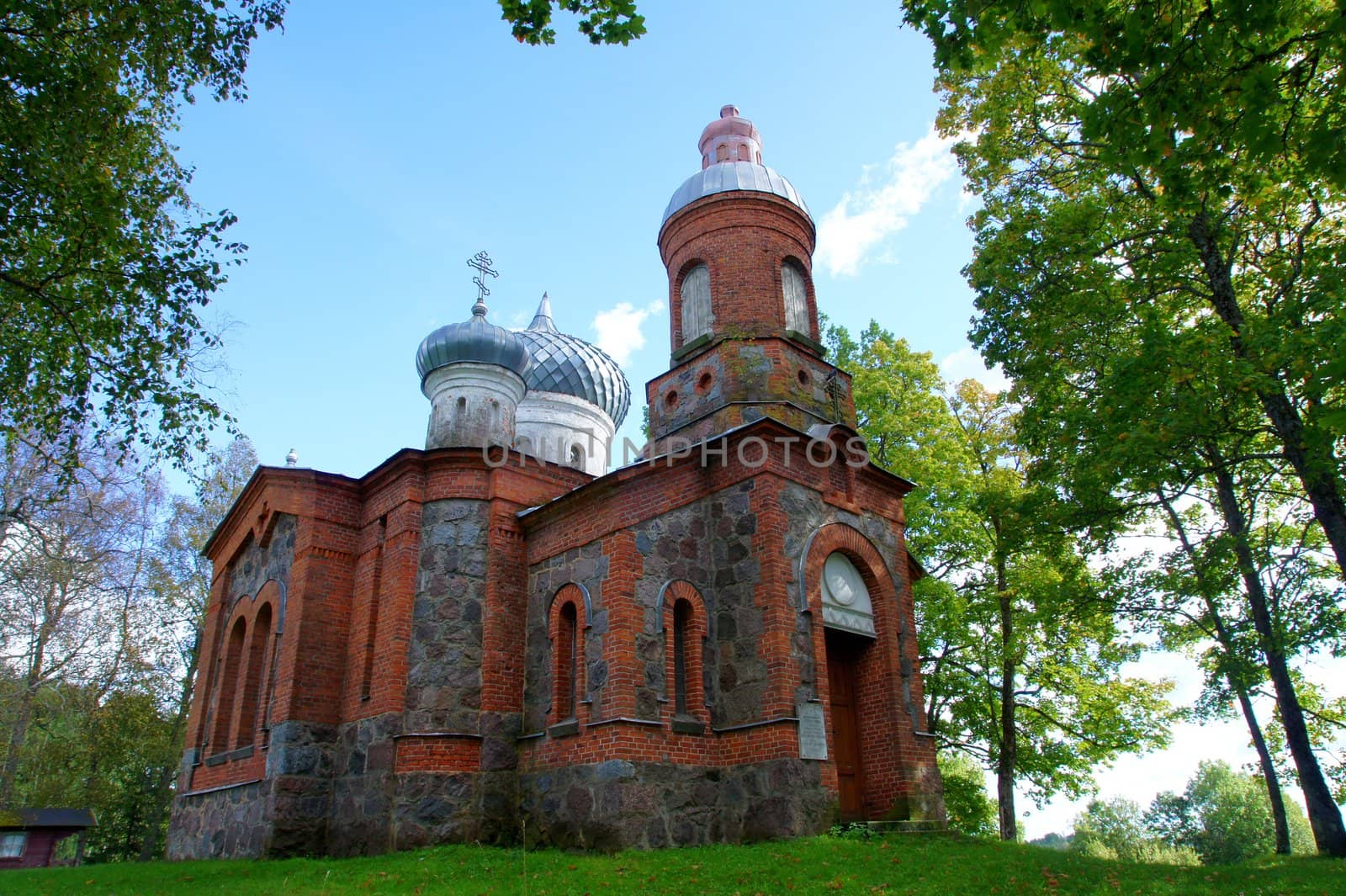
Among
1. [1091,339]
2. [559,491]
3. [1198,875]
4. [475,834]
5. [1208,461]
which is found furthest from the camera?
[559,491]

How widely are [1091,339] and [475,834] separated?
968 centimetres

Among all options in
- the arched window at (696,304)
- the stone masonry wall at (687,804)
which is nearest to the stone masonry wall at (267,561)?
the stone masonry wall at (687,804)

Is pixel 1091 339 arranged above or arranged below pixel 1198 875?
above

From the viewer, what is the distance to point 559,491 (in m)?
13.2

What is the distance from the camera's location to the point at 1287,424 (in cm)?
955

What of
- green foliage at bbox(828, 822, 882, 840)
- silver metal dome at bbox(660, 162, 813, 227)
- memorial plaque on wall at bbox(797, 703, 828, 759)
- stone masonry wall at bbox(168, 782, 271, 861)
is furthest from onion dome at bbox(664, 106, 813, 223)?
stone masonry wall at bbox(168, 782, 271, 861)

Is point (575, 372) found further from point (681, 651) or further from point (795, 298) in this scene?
point (681, 651)

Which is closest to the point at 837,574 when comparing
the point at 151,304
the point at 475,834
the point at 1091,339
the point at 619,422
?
the point at 1091,339

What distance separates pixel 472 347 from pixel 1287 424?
36.8ft

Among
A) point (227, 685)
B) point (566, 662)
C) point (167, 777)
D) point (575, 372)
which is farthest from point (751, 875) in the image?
point (167, 777)

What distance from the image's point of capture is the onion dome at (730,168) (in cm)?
1396

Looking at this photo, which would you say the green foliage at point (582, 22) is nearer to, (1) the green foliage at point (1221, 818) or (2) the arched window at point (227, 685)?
(2) the arched window at point (227, 685)

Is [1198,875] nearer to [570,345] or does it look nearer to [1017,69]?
[1017,69]

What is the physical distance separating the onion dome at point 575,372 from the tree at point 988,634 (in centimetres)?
545
